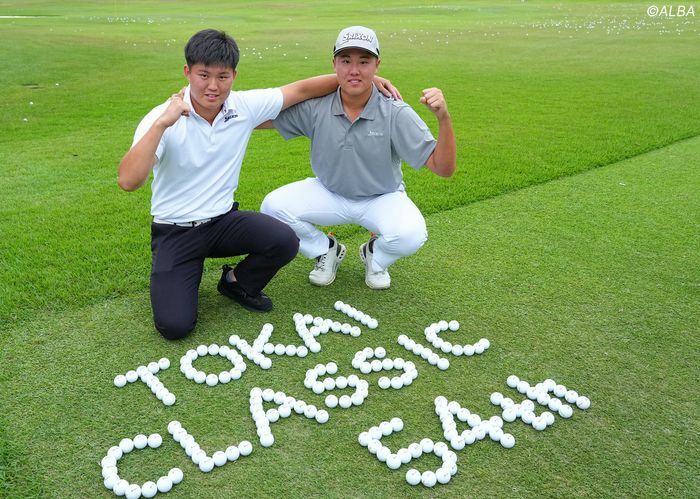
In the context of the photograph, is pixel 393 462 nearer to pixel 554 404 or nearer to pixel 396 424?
pixel 396 424

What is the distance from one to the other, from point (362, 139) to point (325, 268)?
1.16 metres

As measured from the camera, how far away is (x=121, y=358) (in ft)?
14.2

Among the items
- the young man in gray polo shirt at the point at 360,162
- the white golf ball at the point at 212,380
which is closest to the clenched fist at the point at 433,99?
the young man in gray polo shirt at the point at 360,162

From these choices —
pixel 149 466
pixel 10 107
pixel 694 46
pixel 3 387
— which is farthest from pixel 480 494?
pixel 694 46

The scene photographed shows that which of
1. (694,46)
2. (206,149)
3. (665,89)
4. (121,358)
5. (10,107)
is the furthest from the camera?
(694,46)

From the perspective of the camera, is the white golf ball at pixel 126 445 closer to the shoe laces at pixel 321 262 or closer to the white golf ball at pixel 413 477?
the white golf ball at pixel 413 477

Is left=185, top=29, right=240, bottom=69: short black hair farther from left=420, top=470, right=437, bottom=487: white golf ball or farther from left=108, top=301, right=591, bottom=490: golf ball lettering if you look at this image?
left=420, top=470, right=437, bottom=487: white golf ball

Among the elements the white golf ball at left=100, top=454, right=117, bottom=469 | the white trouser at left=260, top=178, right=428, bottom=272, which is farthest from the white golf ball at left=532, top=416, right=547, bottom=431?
the white golf ball at left=100, top=454, right=117, bottom=469

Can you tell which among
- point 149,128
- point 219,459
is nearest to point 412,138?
point 149,128

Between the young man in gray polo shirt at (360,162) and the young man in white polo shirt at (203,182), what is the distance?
0.91ft

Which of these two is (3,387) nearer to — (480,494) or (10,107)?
(480,494)

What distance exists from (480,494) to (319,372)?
136 centimetres

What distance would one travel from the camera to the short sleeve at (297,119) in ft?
17.2

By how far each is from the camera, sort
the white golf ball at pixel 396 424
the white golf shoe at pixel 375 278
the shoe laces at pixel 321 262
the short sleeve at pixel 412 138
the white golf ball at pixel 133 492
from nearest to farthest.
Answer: the white golf ball at pixel 133 492
the white golf ball at pixel 396 424
the short sleeve at pixel 412 138
the white golf shoe at pixel 375 278
the shoe laces at pixel 321 262
